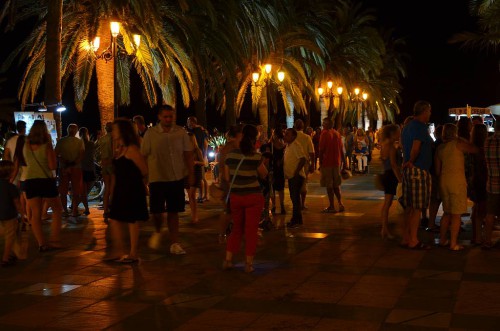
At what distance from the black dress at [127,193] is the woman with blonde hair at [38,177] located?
1.45 metres

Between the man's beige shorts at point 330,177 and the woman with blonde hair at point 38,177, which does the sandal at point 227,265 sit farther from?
the man's beige shorts at point 330,177

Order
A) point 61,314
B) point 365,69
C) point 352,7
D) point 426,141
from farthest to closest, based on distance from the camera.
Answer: point 352,7, point 365,69, point 426,141, point 61,314

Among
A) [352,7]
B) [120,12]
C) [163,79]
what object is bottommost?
[163,79]

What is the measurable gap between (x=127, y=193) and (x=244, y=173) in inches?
59.0

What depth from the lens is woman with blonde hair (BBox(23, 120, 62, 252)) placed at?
32.2 ft

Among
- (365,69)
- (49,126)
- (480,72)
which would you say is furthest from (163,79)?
(480,72)

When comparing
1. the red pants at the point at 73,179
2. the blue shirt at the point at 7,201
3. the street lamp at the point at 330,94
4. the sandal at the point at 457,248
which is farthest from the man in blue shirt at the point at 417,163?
the street lamp at the point at 330,94

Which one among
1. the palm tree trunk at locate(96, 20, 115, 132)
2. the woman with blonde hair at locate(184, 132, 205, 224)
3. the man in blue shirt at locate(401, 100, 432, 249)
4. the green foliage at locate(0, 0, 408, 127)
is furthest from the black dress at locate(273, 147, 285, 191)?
the palm tree trunk at locate(96, 20, 115, 132)

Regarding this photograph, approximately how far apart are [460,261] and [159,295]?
149 inches

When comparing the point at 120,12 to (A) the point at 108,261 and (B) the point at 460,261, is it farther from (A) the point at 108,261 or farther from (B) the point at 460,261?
(B) the point at 460,261

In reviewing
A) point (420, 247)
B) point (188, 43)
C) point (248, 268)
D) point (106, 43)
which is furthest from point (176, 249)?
point (188, 43)

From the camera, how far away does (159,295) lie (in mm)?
7359

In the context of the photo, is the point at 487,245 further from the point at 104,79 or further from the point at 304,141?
the point at 104,79

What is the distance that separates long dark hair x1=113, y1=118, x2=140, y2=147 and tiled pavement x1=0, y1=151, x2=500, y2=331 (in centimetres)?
146
